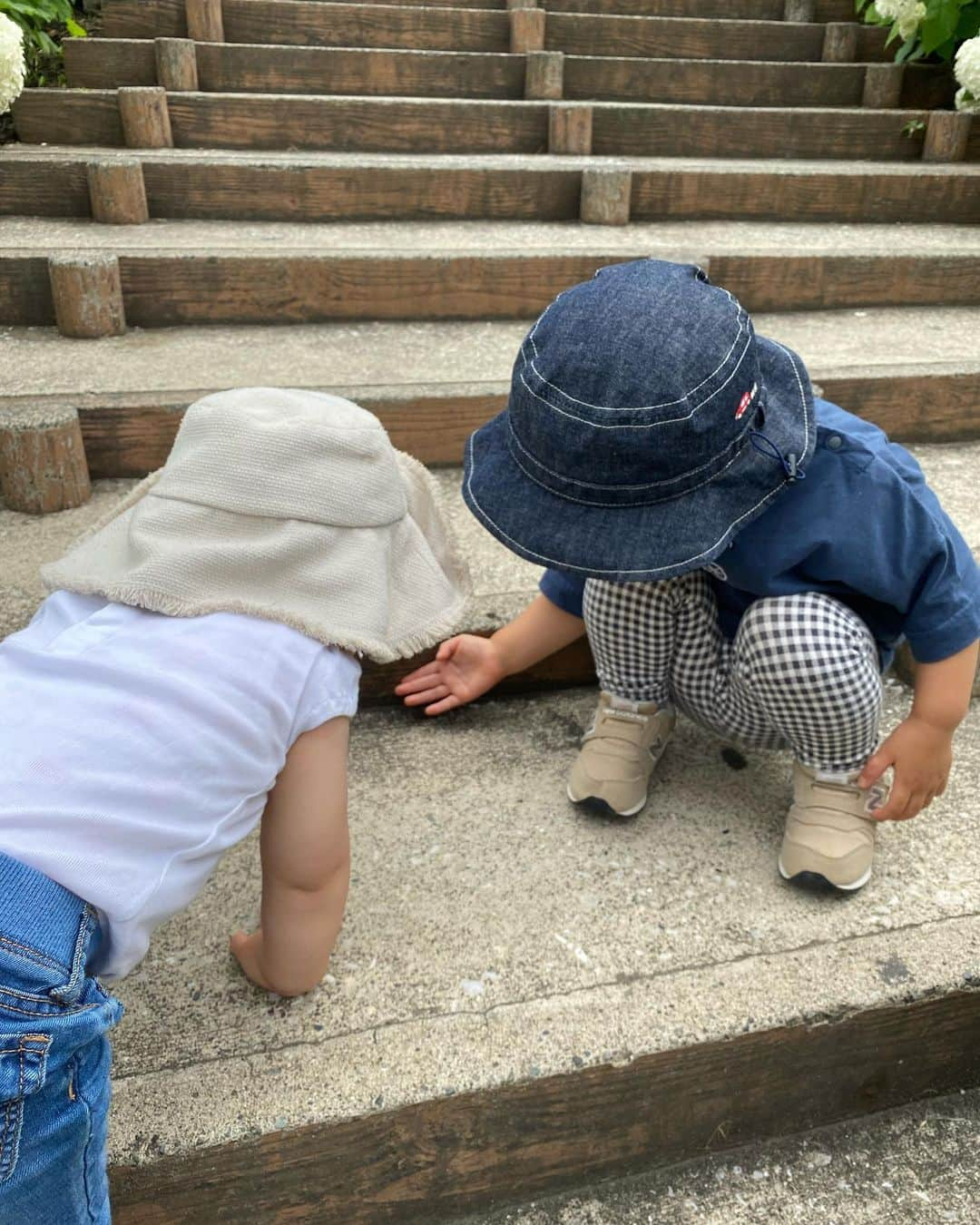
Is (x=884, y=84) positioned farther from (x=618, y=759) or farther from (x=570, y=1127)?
(x=570, y=1127)

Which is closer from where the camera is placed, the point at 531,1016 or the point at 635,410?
the point at 635,410

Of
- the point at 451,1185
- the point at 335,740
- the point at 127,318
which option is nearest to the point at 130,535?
the point at 335,740

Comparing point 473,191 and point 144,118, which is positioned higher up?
point 144,118

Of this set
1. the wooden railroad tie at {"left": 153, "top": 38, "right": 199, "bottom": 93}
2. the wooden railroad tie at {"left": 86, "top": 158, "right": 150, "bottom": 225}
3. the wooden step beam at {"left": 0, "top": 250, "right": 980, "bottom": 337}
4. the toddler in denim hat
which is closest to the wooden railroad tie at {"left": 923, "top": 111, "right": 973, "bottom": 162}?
the wooden step beam at {"left": 0, "top": 250, "right": 980, "bottom": 337}

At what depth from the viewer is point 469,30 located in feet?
15.3

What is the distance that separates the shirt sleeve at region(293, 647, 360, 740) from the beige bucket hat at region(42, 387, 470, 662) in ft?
0.09

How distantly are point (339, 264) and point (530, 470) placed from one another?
174 centimetres

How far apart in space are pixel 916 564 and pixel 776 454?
0.24 metres

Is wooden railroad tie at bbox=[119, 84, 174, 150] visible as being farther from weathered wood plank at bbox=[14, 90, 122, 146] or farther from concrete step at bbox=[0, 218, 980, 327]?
concrete step at bbox=[0, 218, 980, 327]

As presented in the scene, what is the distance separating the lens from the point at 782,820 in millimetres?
1516

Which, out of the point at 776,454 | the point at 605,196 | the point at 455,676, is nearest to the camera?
the point at 776,454

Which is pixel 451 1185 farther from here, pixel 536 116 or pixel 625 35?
pixel 625 35

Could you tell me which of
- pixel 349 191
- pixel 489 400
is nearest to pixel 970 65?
pixel 349 191

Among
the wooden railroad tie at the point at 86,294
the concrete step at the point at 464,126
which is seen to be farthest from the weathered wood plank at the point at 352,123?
the wooden railroad tie at the point at 86,294
